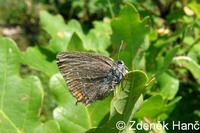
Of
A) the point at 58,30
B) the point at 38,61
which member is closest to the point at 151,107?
the point at 38,61

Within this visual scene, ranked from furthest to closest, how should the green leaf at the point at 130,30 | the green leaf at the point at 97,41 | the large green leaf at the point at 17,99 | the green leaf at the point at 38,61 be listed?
the green leaf at the point at 97,41 < the green leaf at the point at 38,61 < the green leaf at the point at 130,30 < the large green leaf at the point at 17,99

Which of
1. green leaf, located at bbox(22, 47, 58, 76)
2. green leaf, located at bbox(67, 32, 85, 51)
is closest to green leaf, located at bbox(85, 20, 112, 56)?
green leaf, located at bbox(22, 47, 58, 76)

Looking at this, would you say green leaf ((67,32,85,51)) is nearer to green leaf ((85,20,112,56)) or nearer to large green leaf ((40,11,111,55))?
large green leaf ((40,11,111,55))

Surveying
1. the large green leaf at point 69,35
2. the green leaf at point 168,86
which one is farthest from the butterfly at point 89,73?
the green leaf at point 168,86

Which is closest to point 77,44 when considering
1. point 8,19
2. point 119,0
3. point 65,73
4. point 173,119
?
point 65,73

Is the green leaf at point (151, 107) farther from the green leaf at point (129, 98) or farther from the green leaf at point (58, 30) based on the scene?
the green leaf at point (58, 30)

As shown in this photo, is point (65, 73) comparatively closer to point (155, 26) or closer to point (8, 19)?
point (155, 26)
